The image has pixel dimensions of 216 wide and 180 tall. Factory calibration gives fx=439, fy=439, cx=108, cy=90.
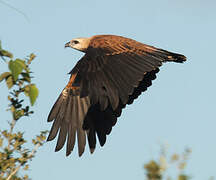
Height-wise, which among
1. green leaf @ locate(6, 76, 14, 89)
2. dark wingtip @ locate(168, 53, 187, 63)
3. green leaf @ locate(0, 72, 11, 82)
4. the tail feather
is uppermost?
dark wingtip @ locate(168, 53, 187, 63)

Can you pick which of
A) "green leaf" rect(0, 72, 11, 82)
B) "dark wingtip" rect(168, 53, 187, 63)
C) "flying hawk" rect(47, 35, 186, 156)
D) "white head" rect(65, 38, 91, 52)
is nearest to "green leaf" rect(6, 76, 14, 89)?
"green leaf" rect(0, 72, 11, 82)

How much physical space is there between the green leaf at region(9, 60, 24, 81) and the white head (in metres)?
6.51

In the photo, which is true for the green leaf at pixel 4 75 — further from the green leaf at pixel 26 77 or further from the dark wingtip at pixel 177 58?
the dark wingtip at pixel 177 58

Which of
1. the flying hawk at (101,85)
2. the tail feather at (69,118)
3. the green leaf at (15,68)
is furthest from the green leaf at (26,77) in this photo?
the tail feather at (69,118)

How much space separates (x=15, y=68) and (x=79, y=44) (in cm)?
697

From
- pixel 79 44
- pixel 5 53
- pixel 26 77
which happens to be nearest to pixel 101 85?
pixel 26 77

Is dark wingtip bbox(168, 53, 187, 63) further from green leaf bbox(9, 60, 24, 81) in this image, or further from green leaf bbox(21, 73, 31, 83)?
green leaf bbox(9, 60, 24, 81)

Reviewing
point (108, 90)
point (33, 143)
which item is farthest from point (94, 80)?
point (33, 143)

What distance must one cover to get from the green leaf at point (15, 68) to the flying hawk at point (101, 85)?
2.69 meters

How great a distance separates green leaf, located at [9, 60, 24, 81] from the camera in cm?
248

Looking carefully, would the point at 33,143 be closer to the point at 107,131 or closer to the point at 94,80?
the point at 94,80

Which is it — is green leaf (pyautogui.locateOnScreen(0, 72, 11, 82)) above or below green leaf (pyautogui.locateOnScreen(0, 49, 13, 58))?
below

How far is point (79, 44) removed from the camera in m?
9.45

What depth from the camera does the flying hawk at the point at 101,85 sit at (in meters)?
5.52
